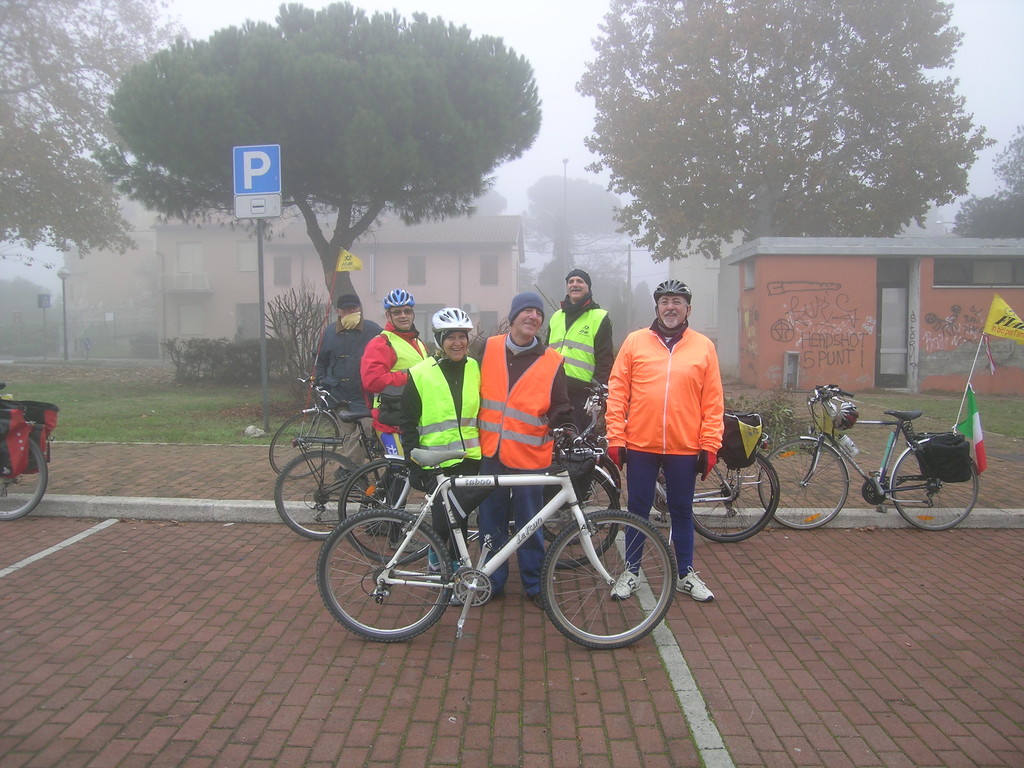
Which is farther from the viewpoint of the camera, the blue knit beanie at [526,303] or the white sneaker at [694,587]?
the white sneaker at [694,587]

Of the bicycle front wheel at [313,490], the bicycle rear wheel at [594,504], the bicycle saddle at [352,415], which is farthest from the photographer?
the bicycle saddle at [352,415]

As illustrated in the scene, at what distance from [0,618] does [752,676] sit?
13.4 ft

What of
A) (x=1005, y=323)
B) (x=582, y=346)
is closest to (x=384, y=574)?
(x=582, y=346)

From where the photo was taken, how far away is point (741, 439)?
17.8 feet

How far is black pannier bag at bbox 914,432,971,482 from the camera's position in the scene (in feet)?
20.0

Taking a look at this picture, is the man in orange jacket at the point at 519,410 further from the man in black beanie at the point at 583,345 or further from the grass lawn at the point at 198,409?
the grass lawn at the point at 198,409

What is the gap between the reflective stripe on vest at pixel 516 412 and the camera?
4.28m

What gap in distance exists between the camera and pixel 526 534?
411 centimetres

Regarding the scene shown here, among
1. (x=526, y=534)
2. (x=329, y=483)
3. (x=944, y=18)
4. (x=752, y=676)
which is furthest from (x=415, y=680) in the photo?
(x=944, y=18)

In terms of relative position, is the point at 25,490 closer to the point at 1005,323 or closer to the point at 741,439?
the point at 741,439

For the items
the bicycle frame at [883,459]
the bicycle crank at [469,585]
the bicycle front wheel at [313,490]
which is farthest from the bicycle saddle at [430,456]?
the bicycle frame at [883,459]

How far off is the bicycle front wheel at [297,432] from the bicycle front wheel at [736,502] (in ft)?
9.96

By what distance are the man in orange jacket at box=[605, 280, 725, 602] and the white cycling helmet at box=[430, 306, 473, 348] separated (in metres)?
0.99

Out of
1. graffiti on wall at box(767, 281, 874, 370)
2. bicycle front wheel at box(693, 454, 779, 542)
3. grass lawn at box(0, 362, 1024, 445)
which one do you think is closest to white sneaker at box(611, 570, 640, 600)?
bicycle front wheel at box(693, 454, 779, 542)
